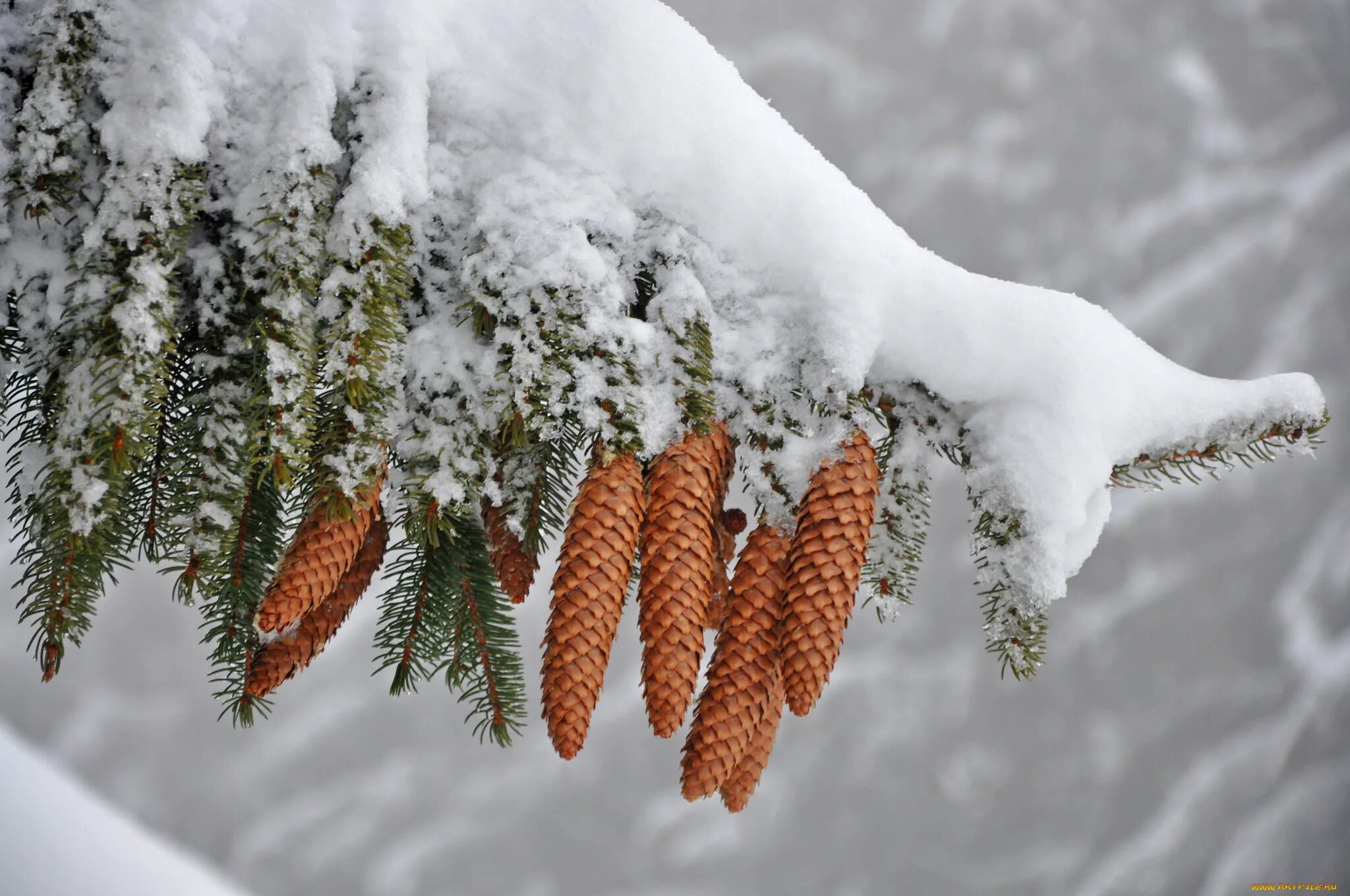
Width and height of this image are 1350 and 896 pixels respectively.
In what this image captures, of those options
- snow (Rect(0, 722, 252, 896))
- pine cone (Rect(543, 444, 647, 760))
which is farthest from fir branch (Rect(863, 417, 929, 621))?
snow (Rect(0, 722, 252, 896))

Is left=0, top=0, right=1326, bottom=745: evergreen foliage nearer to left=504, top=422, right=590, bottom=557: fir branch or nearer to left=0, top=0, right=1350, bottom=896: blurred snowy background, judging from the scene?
left=504, top=422, right=590, bottom=557: fir branch

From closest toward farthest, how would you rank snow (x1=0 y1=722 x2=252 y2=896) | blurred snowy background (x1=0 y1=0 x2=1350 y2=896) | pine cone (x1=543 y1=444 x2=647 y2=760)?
pine cone (x1=543 y1=444 x2=647 y2=760) → snow (x1=0 y1=722 x2=252 y2=896) → blurred snowy background (x1=0 y1=0 x2=1350 y2=896)

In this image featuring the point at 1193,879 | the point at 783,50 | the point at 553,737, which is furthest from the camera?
the point at 1193,879

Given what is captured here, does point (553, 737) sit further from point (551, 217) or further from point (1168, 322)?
point (1168, 322)

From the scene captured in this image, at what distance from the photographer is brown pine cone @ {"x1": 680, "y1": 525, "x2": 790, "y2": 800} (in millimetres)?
300

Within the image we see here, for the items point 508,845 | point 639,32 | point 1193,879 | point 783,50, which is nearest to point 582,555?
point 639,32

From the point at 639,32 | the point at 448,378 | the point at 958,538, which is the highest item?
the point at 958,538

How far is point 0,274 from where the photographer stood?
0.31 m

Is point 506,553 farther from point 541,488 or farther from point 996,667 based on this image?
point 996,667

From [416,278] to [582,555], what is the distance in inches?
5.1

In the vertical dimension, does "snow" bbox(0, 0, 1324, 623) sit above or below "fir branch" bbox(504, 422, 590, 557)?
above

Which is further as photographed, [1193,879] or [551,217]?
[1193,879]

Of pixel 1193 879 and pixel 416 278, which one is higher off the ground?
pixel 1193 879

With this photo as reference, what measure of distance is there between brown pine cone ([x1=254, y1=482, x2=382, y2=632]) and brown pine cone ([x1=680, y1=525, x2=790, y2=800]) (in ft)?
0.46
